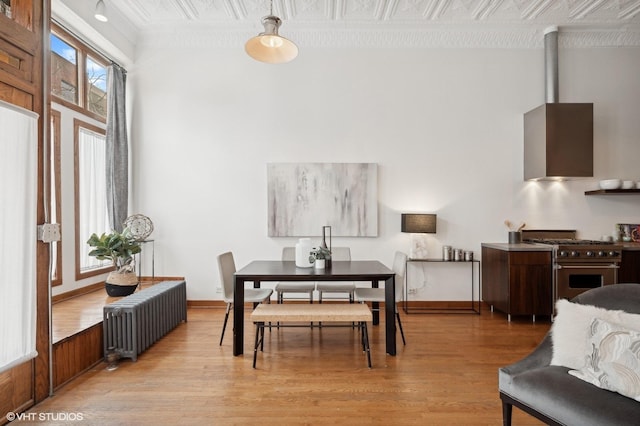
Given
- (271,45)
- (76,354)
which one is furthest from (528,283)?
(76,354)

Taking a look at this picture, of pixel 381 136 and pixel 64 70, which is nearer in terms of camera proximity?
pixel 64 70

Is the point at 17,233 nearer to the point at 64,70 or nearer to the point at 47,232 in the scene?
the point at 47,232

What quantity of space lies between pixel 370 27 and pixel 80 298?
5036 mm

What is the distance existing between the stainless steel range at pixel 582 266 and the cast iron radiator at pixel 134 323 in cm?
459

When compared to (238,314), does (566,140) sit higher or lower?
higher

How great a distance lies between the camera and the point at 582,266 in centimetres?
437

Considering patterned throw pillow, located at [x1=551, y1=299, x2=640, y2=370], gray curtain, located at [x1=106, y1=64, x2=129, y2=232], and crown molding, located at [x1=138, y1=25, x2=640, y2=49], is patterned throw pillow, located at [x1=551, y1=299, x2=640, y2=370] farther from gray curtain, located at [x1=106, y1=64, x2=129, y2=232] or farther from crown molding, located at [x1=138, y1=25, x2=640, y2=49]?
gray curtain, located at [x1=106, y1=64, x2=129, y2=232]

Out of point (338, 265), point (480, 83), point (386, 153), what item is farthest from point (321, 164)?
point (480, 83)

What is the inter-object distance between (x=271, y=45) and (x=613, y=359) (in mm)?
3087

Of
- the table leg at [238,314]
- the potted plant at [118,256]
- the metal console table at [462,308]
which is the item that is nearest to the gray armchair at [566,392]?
the table leg at [238,314]

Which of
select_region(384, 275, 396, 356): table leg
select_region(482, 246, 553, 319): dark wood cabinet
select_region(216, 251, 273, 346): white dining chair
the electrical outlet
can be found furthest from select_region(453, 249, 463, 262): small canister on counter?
the electrical outlet

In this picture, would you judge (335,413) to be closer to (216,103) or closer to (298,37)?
(216,103)

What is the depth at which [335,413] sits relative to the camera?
2.33 metres

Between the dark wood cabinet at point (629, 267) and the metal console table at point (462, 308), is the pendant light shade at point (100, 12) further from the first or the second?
the dark wood cabinet at point (629, 267)
